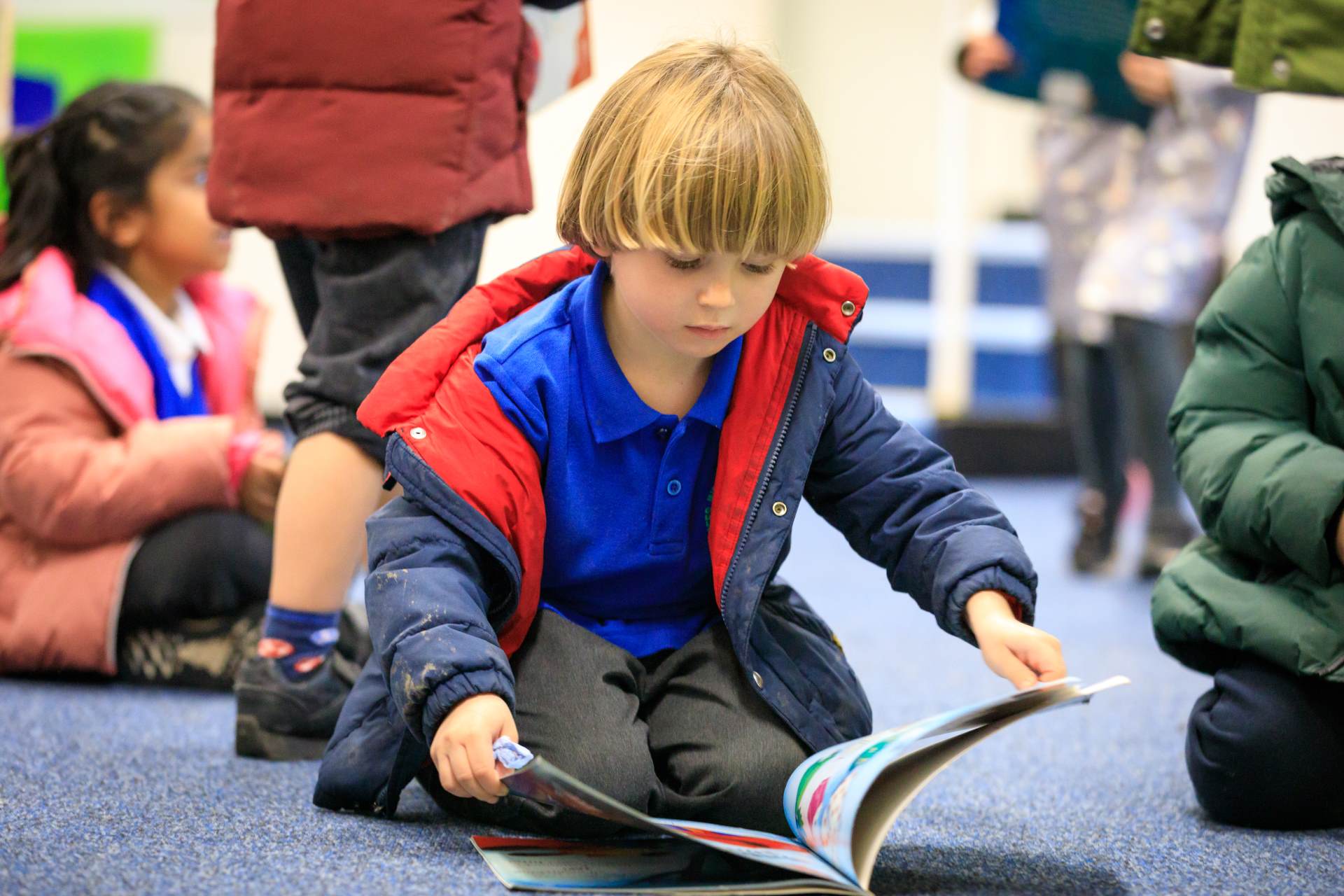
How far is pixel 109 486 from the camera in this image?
1351 mm

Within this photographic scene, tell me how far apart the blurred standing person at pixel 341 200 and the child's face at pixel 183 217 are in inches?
18.3

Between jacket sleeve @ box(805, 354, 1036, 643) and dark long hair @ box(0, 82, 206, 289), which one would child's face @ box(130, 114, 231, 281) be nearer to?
dark long hair @ box(0, 82, 206, 289)

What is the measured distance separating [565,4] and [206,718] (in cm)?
70

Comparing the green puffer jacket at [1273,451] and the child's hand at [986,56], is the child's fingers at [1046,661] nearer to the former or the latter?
the green puffer jacket at [1273,451]

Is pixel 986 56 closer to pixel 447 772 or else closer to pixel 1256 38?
pixel 1256 38

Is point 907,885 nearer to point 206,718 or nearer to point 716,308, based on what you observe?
point 716,308

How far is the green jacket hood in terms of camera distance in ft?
3.24

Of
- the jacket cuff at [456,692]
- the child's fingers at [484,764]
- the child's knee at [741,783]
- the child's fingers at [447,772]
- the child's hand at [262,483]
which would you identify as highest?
the jacket cuff at [456,692]

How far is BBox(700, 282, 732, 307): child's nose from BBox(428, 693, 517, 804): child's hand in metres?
0.26

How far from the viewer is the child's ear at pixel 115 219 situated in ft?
5.02

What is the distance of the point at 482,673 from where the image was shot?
0.77m

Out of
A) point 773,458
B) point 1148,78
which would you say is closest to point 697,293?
point 773,458

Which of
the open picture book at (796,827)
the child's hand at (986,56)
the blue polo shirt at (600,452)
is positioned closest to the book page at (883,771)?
the open picture book at (796,827)

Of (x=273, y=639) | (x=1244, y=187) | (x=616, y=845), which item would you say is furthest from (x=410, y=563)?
(x=1244, y=187)
